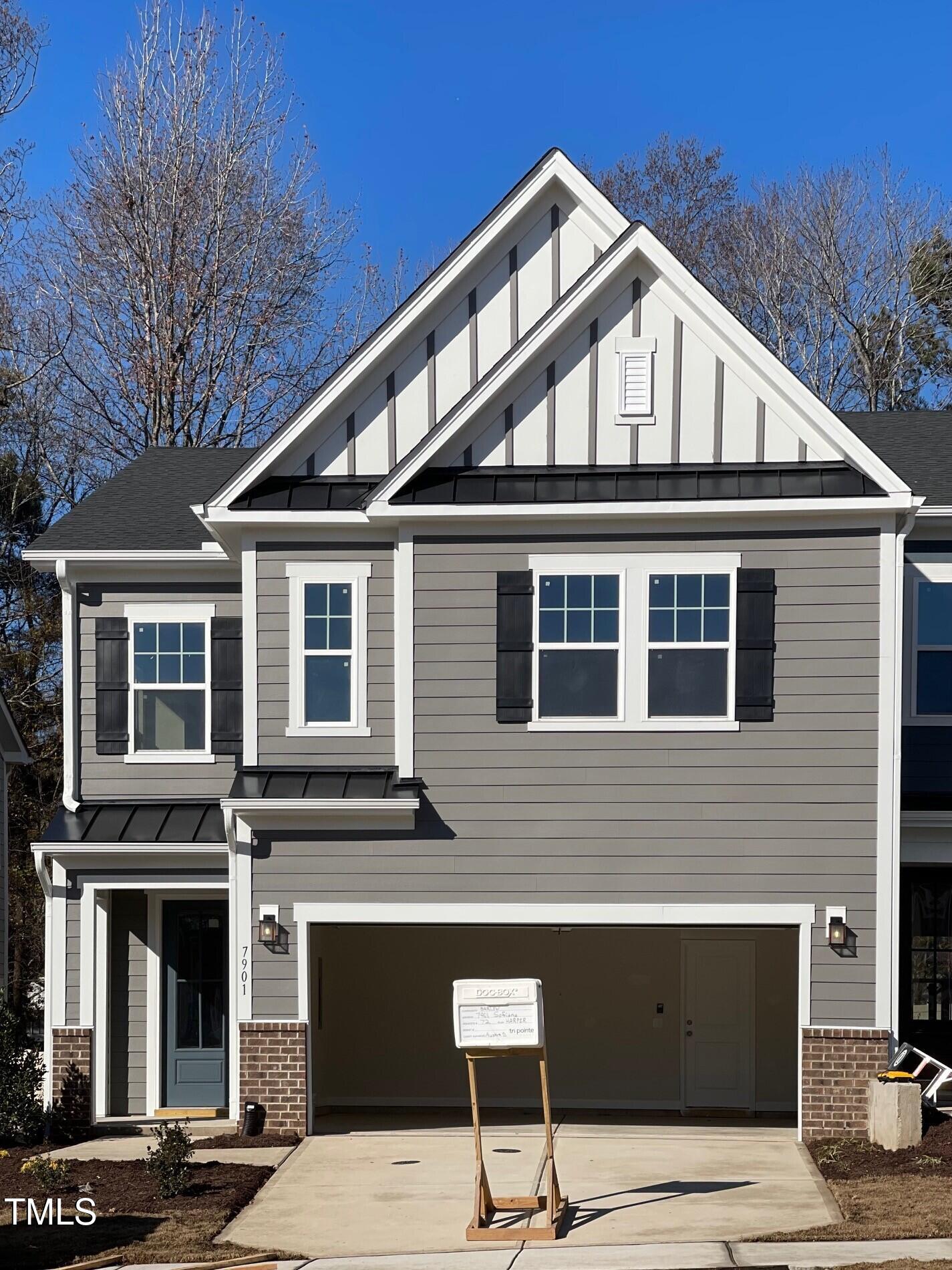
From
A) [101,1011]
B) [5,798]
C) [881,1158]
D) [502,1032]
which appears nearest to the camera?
[502,1032]

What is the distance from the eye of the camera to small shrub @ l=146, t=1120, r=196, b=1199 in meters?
12.2

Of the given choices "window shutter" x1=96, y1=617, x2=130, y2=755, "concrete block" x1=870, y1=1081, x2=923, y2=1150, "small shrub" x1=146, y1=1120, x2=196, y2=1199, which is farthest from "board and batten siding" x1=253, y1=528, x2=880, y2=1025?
"window shutter" x1=96, y1=617, x2=130, y2=755

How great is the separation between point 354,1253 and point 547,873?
4681mm

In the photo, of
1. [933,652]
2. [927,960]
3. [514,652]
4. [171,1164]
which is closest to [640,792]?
[514,652]

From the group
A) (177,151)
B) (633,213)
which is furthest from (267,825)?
(633,213)

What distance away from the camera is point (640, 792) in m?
14.5

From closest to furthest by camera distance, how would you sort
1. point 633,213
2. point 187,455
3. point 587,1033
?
1. point 587,1033
2. point 187,455
3. point 633,213

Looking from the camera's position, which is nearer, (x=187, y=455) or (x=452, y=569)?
(x=452, y=569)

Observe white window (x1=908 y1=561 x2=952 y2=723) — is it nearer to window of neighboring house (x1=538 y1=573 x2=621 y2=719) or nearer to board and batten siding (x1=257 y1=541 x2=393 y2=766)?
window of neighboring house (x1=538 y1=573 x2=621 y2=719)

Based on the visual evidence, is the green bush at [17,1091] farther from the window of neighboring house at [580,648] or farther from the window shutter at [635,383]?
the window shutter at [635,383]

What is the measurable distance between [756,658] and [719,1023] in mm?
5381

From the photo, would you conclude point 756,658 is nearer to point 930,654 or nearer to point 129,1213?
point 930,654

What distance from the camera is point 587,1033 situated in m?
17.7

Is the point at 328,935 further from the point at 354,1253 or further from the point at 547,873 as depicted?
the point at 354,1253
